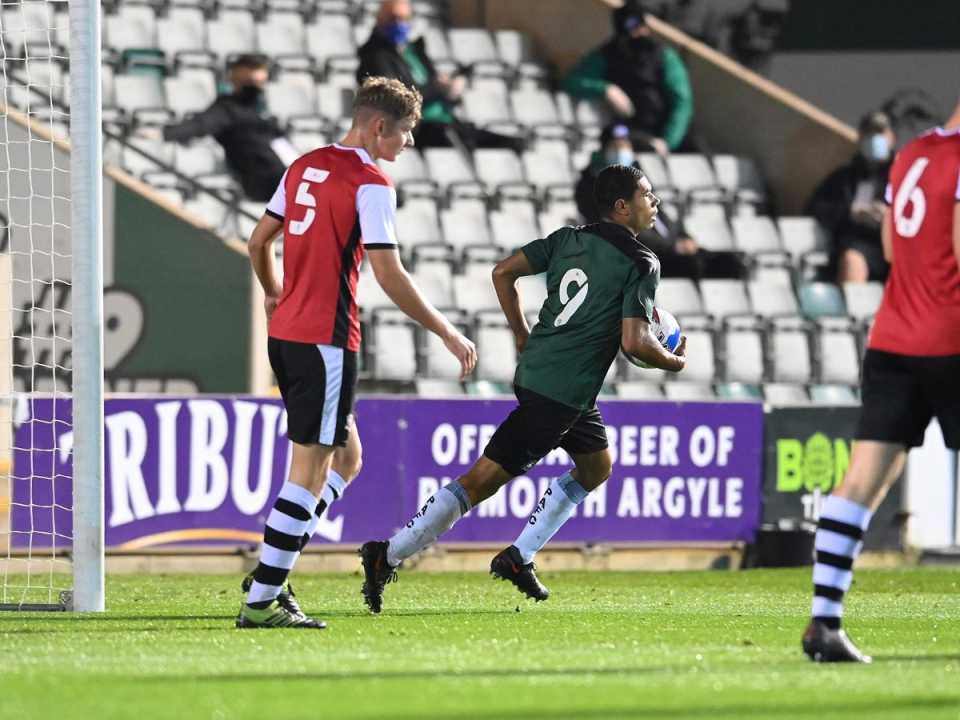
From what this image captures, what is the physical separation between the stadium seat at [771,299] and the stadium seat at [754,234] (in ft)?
2.34

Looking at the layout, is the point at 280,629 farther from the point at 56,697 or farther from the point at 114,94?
the point at 114,94

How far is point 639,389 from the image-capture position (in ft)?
49.2

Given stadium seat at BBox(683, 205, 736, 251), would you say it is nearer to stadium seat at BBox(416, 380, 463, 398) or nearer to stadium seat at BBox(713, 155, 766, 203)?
stadium seat at BBox(713, 155, 766, 203)

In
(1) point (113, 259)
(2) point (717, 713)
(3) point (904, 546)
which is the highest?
(1) point (113, 259)

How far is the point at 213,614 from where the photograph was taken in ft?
26.6

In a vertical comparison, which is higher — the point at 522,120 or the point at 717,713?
the point at 522,120

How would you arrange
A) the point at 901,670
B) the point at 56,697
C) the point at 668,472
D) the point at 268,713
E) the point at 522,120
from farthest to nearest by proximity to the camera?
the point at 522,120
the point at 668,472
the point at 901,670
the point at 56,697
the point at 268,713

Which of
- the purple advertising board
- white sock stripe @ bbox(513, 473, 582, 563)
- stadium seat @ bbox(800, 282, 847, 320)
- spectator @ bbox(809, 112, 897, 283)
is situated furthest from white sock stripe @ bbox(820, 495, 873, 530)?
spectator @ bbox(809, 112, 897, 283)

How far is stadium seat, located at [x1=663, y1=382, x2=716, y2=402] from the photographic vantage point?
15109mm

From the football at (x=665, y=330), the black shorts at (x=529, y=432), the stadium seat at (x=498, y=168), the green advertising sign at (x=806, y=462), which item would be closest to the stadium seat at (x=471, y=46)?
the stadium seat at (x=498, y=168)

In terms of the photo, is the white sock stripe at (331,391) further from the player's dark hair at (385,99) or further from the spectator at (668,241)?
the spectator at (668,241)

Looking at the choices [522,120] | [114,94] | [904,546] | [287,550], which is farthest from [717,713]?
[522,120]

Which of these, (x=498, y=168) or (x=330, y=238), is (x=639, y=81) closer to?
(x=498, y=168)

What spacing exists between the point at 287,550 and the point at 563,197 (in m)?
10.3
